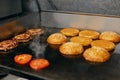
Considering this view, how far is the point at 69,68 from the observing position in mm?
1062

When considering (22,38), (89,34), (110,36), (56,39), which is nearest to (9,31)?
(22,38)

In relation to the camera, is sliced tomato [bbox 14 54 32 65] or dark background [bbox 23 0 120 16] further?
dark background [bbox 23 0 120 16]

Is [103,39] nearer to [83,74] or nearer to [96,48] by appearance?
[96,48]

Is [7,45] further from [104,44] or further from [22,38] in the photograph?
[104,44]

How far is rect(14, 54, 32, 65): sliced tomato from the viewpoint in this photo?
111 centimetres

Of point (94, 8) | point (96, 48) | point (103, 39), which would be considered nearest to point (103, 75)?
point (96, 48)

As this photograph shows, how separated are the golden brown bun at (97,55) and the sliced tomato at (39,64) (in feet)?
0.82

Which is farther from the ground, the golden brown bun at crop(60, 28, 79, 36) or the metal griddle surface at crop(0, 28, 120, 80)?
the golden brown bun at crop(60, 28, 79, 36)

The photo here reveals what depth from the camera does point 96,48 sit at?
1.21 meters

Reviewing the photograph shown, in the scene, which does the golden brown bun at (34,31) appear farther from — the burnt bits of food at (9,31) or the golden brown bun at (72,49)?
the golden brown bun at (72,49)

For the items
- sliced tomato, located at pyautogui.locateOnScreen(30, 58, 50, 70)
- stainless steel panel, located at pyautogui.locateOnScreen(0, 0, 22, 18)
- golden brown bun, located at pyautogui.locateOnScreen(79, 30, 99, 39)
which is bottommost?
sliced tomato, located at pyautogui.locateOnScreen(30, 58, 50, 70)

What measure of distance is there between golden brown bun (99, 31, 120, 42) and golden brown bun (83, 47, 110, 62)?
0.76 ft

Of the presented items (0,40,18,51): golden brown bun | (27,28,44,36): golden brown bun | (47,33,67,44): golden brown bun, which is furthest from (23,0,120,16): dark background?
(0,40,18,51): golden brown bun

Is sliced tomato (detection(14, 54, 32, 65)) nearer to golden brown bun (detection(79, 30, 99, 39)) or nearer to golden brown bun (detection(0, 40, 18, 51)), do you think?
golden brown bun (detection(0, 40, 18, 51))
